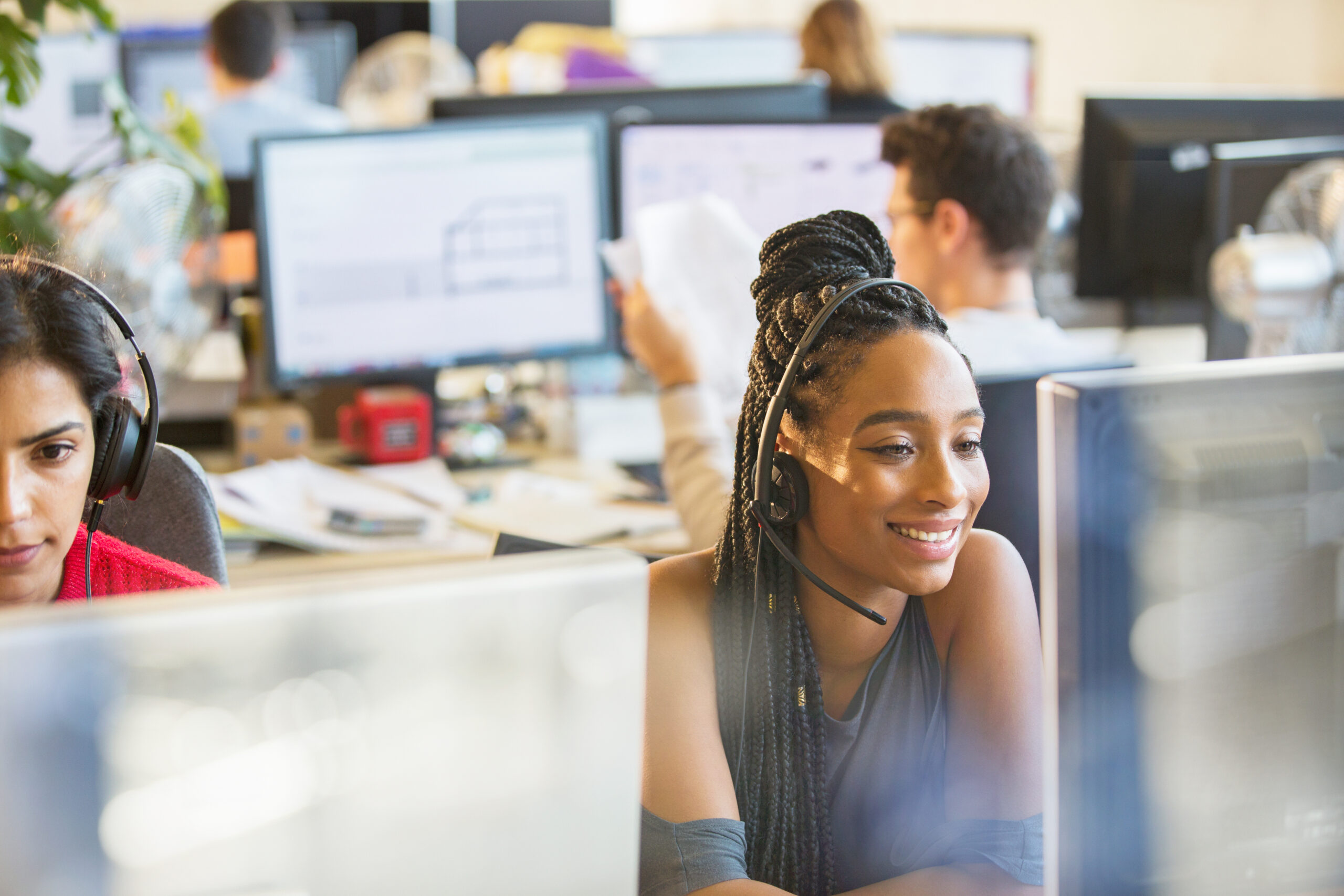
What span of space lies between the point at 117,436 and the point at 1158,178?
72.4 inches

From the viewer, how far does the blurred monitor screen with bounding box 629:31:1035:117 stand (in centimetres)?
518

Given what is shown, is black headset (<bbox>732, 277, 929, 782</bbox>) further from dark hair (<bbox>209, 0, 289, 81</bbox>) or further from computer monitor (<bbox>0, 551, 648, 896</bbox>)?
dark hair (<bbox>209, 0, 289, 81</bbox>)

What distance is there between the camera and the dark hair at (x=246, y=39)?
3.32 meters

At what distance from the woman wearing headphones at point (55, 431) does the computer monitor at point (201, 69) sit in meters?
3.86

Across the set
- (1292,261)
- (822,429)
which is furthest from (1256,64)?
(822,429)

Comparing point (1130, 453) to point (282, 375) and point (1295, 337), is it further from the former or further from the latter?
point (282, 375)

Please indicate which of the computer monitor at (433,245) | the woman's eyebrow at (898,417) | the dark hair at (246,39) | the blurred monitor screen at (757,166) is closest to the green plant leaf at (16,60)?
the computer monitor at (433,245)

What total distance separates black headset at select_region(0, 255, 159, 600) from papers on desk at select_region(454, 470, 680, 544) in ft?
2.42

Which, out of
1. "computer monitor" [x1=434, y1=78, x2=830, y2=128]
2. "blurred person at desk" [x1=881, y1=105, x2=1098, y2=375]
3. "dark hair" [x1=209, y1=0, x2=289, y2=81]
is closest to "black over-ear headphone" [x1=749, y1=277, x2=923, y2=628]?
"blurred person at desk" [x1=881, y1=105, x2=1098, y2=375]

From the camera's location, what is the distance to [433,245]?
195 cm

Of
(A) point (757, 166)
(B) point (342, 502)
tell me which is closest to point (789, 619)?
(B) point (342, 502)

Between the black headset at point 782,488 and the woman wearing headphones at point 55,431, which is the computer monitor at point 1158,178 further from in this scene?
the woman wearing headphones at point 55,431

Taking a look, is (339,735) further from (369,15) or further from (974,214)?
(369,15)

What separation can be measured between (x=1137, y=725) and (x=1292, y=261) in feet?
4.37
